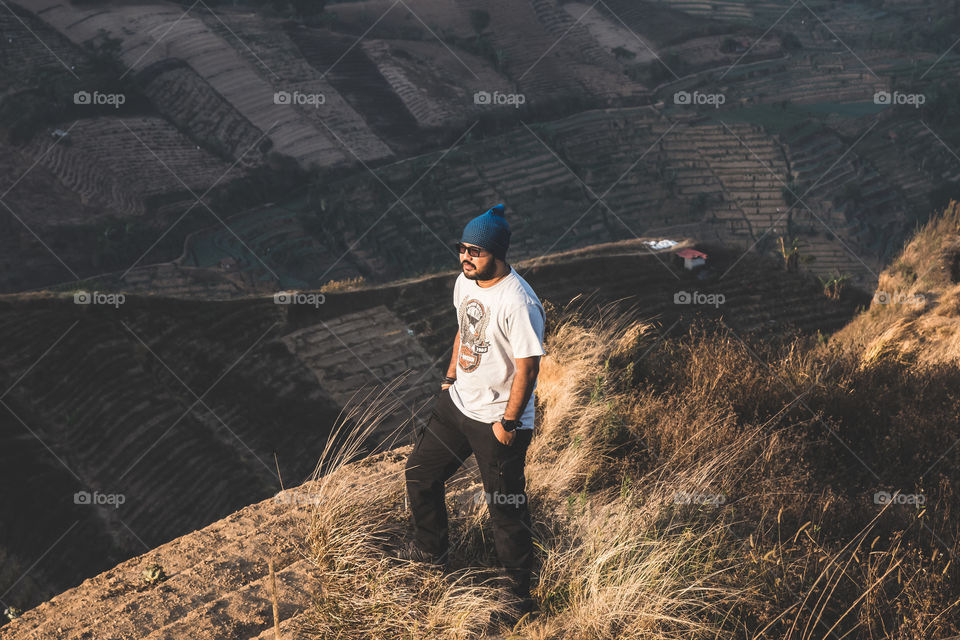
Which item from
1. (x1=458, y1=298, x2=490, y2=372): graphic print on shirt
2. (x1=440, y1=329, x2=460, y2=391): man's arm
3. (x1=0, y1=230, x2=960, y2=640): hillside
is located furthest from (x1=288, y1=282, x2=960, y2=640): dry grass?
(x1=458, y1=298, x2=490, y2=372): graphic print on shirt

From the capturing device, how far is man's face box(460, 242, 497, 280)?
325 cm

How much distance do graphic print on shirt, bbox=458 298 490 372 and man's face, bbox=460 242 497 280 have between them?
0.14m

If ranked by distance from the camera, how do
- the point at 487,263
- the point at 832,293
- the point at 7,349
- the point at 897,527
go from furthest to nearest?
1. the point at 832,293
2. the point at 7,349
3. the point at 897,527
4. the point at 487,263

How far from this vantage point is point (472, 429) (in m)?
3.28

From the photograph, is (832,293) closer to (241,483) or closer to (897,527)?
(241,483)

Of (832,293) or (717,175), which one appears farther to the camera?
(717,175)

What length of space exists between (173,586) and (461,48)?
6809 centimetres

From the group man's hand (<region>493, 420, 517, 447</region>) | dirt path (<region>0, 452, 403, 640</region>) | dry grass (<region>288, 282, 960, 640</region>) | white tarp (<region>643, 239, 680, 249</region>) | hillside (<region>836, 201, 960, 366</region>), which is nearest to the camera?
dry grass (<region>288, 282, 960, 640</region>)

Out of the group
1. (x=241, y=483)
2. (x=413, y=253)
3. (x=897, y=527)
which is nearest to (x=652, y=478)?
(x=897, y=527)

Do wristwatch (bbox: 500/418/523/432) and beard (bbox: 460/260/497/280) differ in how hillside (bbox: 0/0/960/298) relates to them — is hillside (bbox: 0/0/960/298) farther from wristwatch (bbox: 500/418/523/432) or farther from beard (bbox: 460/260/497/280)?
wristwatch (bbox: 500/418/523/432)

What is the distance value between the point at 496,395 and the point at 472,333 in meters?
0.32

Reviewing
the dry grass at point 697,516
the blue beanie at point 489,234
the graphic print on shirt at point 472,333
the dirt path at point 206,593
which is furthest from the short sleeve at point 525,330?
the dirt path at point 206,593

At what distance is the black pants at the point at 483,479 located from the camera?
3230mm

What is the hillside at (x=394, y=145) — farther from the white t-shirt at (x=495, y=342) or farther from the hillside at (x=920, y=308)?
the white t-shirt at (x=495, y=342)
